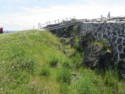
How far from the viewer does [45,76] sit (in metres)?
22.2

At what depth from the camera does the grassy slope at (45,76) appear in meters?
19.0

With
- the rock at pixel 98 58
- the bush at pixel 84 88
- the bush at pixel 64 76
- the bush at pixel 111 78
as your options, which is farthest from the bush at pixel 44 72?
the rock at pixel 98 58

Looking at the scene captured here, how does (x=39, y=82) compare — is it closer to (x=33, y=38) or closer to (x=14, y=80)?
(x=14, y=80)

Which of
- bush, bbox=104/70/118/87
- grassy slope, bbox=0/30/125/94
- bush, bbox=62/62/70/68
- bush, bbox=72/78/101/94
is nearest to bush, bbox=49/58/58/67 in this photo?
grassy slope, bbox=0/30/125/94

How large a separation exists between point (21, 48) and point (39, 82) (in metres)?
9.36

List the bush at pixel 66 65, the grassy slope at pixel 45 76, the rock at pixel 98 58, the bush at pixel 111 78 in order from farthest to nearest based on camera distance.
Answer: the rock at pixel 98 58
the bush at pixel 66 65
the bush at pixel 111 78
the grassy slope at pixel 45 76

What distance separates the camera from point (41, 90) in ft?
61.3

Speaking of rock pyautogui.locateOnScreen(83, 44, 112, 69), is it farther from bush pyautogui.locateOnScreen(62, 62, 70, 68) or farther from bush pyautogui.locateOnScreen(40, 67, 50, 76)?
bush pyautogui.locateOnScreen(40, 67, 50, 76)

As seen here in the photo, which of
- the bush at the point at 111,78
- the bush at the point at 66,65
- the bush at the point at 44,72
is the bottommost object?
the bush at the point at 111,78

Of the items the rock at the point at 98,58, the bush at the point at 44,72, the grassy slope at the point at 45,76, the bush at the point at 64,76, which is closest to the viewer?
the grassy slope at the point at 45,76

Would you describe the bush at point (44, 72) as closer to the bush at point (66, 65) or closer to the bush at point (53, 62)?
the bush at point (53, 62)

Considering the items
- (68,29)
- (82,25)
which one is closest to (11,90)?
(82,25)

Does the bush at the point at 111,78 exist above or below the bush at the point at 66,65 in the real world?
below

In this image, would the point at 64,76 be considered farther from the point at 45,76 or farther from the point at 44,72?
the point at 44,72
